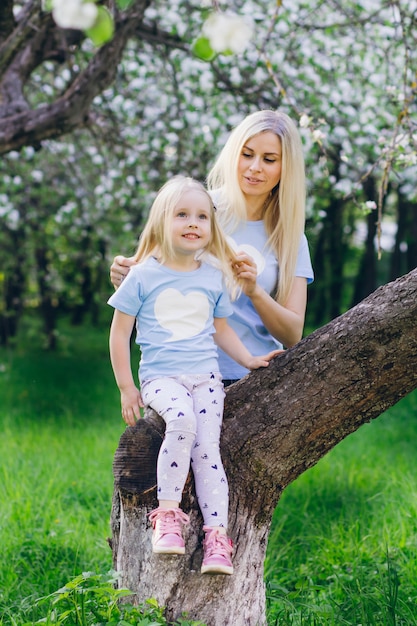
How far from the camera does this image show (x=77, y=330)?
16.0 meters

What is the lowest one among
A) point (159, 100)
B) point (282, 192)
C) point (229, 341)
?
point (229, 341)

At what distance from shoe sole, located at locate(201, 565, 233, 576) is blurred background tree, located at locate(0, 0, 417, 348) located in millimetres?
2112

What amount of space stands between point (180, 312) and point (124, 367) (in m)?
0.26

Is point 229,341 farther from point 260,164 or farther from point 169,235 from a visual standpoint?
point 260,164

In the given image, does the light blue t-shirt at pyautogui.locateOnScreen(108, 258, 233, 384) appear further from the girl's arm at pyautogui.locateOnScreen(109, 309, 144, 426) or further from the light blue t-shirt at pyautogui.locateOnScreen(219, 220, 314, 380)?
the light blue t-shirt at pyautogui.locateOnScreen(219, 220, 314, 380)

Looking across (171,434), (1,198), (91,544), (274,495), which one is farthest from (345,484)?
(1,198)

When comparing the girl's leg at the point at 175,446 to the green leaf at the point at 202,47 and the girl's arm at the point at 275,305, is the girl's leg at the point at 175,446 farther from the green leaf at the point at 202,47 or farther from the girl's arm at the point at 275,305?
the green leaf at the point at 202,47

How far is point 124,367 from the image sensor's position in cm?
260

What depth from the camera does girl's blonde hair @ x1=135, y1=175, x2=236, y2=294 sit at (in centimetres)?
267

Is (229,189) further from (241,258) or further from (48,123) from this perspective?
(48,123)

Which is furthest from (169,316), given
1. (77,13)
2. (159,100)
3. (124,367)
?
(159,100)

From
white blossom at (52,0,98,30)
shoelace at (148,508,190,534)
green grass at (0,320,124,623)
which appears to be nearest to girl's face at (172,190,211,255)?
shoelace at (148,508,190,534)

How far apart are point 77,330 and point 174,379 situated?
13719mm

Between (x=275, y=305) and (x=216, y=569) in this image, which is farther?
(x=275, y=305)
